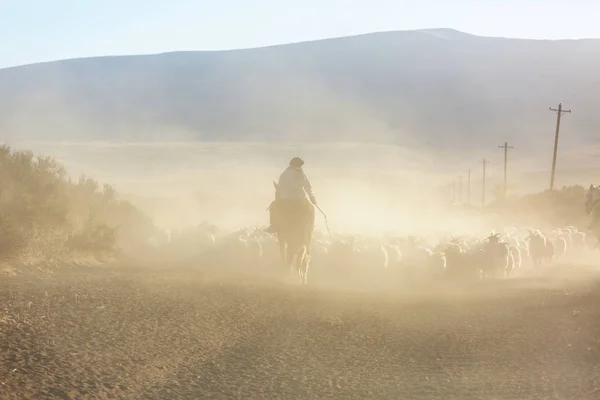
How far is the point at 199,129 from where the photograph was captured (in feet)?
448

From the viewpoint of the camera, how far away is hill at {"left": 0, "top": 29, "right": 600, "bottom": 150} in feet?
436

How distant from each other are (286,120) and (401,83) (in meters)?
32.3

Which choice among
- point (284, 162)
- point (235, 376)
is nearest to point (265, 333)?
point (235, 376)

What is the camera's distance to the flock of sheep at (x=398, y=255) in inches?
837

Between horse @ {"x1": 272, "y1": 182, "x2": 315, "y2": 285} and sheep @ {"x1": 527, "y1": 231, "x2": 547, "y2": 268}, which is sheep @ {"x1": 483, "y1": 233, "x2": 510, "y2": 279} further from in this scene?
horse @ {"x1": 272, "y1": 182, "x2": 315, "y2": 285}

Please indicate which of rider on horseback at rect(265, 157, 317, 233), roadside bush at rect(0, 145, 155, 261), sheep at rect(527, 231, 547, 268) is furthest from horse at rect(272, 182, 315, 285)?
sheep at rect(527, 231, 547, 268)

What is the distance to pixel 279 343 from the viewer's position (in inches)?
417

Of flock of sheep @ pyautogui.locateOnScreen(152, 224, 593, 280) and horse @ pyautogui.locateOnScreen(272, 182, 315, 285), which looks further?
flock of sheep @ pyautogui.locateOnScreen(152, 224, 593, 280)

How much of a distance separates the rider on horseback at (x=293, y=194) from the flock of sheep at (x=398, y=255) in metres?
2.77

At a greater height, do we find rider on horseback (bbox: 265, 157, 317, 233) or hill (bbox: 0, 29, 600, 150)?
hill (bbox: 0, 29, 600, 150)

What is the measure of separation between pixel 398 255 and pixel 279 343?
12848 mm

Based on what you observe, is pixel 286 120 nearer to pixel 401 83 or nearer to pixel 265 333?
pixel 401 83

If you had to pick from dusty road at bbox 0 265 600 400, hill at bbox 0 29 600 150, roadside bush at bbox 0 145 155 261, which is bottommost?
dusty road at bbox 0 265 600 400

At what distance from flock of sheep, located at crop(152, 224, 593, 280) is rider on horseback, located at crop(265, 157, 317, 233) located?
109 inches
